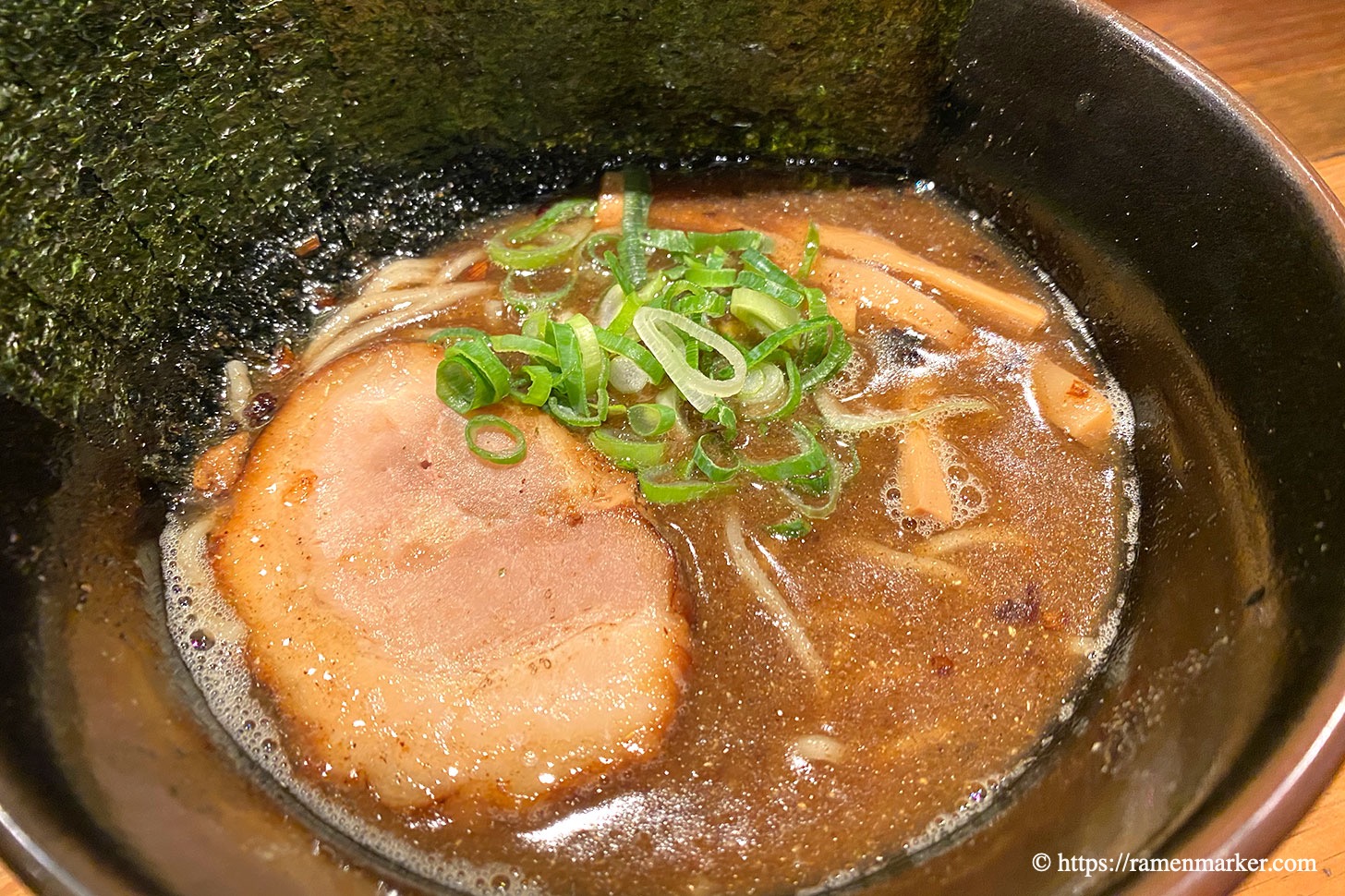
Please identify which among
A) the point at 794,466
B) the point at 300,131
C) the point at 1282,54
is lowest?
the point at 794,466

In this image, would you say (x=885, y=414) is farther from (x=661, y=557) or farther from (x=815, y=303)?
(x=661, y=557)

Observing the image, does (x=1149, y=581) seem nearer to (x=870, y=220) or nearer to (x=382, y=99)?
(x=870, y=220)

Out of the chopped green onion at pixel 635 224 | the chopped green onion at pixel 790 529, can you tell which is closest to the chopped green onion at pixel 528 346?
the chopped green onion at pixel 635 224

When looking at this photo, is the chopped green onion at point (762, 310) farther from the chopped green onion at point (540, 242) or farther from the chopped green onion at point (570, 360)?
the chopped green onion at point (540, 242)

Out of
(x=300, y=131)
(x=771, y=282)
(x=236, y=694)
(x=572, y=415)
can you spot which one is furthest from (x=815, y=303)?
(x=236, y=694)

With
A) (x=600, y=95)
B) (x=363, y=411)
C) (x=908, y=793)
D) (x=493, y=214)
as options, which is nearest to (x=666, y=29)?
(x=600, y=95)

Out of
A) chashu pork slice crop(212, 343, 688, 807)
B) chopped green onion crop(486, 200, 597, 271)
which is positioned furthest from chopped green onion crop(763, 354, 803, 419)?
chopped green onion crop(486, 200, 597, 271)
